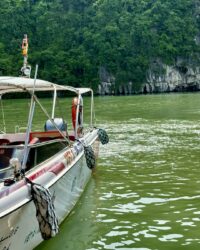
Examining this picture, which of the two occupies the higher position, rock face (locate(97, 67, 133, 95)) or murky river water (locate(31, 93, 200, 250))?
rock face (locate(97, 67, 133, 95))

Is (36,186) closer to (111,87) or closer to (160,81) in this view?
A: (111,87)

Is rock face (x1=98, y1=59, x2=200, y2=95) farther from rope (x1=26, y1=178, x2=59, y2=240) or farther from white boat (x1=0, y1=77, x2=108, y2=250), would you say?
rope (x1=26, y1=178, x2=59, y2=240)

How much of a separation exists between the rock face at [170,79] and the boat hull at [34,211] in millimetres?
73750

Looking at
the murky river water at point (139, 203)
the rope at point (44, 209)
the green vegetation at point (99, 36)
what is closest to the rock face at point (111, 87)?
the green vegetation at point (99, 36)

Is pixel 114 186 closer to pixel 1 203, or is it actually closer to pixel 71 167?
pixel 71 167

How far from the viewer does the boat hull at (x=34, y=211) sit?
512 cm

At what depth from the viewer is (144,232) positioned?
7.06 metres

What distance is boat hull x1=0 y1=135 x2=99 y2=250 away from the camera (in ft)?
16.8

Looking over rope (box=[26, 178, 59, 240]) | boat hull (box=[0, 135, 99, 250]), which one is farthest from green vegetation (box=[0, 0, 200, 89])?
rope (box=[26, 178, 59, 240])

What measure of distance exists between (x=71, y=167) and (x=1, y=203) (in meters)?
2.42

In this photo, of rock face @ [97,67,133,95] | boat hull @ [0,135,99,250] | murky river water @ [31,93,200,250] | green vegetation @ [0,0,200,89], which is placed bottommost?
murky river water @ [31,93,200,250]

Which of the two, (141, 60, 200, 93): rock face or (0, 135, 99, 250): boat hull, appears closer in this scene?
(0, 135, 99, 250): boat hull

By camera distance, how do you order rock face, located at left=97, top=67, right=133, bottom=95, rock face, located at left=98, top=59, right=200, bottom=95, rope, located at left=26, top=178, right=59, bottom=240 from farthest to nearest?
rock face, located at left=98, top=59, right=200, bottom=95
rock face, located at left=97, top=67, right=133, bottom=95
rope, located at left=26, top=178, right=59, bottom=240

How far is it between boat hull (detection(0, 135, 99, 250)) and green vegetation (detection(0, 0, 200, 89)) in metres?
71.4
